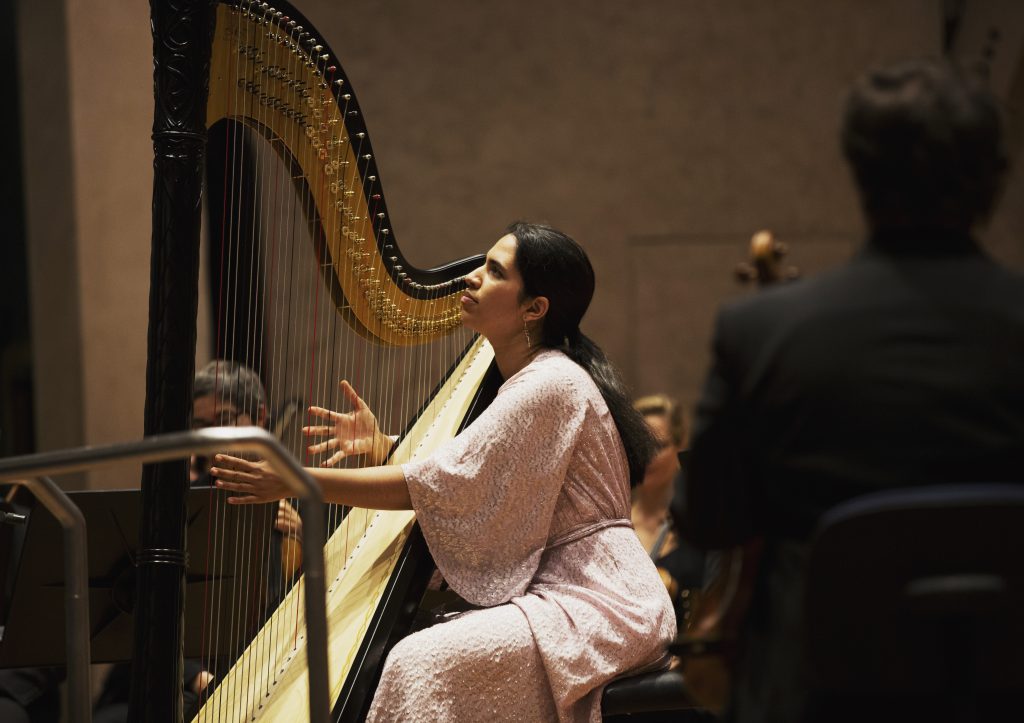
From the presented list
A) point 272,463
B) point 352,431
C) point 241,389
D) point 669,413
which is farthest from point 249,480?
point 669,413

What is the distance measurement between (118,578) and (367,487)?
50cm

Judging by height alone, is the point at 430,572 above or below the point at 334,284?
below

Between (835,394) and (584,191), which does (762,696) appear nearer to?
(835,394)

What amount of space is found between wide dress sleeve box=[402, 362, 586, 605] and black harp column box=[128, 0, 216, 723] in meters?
0.52

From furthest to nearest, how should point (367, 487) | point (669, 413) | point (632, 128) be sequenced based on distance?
Result: 1. point (632, 128)
2. point (669, 413)
3. point (367, 487)

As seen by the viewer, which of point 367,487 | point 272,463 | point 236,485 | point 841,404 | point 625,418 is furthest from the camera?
point 625,418

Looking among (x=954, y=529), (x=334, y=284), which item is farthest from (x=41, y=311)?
(x=954, y=529)

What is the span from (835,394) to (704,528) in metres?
0.21

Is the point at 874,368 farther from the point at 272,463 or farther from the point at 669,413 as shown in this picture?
the point at 669,413

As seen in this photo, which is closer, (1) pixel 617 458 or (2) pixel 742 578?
(2) pixel 742 578

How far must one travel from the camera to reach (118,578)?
2.32 meters

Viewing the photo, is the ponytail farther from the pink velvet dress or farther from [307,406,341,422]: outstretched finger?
[307,406,341,422]: outstretched finger

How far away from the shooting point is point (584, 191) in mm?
5562

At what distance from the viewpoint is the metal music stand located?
2.19m
